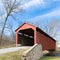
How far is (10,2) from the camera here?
42688 mm

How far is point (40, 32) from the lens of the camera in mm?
24562

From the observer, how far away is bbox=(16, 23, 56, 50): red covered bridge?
23.2 metres

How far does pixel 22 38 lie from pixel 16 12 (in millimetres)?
15432

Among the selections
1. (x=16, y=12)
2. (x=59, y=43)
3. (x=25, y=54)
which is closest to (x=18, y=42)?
(x=25, y=54)

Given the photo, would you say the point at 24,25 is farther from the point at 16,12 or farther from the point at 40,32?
the point at 16,12

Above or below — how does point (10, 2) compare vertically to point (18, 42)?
above

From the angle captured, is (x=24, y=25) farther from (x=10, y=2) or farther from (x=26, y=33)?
(x=10, y=2)

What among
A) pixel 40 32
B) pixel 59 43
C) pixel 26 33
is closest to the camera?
pixel 40 32

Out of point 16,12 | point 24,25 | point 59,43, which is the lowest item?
point 59,43

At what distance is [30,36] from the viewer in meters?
32.2

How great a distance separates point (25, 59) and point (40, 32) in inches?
389

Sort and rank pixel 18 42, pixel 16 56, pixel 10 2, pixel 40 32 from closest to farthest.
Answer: pixel 16 56, pixel 40 32, pixel 18 42, pixel 10 2

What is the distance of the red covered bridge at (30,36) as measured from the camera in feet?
76.1

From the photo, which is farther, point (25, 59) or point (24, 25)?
point (24, 25)
